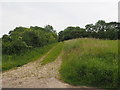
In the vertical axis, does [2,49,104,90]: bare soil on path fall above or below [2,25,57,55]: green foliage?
below

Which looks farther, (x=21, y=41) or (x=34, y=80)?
(x=21, y=41)

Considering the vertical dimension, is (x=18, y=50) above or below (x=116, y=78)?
above

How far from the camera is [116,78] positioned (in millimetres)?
3475

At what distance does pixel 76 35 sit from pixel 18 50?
148 feet

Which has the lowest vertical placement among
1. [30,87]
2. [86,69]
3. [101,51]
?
[30,87]

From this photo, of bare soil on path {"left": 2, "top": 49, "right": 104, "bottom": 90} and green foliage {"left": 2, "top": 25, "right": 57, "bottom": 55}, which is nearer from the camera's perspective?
bare soil on path {"left": 2, "top": 49, "right": 104, "bottom": 90}

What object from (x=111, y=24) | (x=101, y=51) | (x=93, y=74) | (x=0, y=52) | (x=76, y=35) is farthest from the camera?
(x=111, y=24)

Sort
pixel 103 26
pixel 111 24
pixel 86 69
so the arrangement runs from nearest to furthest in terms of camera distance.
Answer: pixel 86 69 < pixel 111 24 < pixel 103 26

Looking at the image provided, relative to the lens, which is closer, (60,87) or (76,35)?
(60,87)

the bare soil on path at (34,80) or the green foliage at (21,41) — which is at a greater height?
the green foliage at (21,41)

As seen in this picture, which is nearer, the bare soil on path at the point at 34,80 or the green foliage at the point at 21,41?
the bare soil on path at the point at 34,80

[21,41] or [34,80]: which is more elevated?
[21,41]

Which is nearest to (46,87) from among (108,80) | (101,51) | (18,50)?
(108,80)

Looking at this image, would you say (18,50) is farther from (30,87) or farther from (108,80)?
(108,80)
